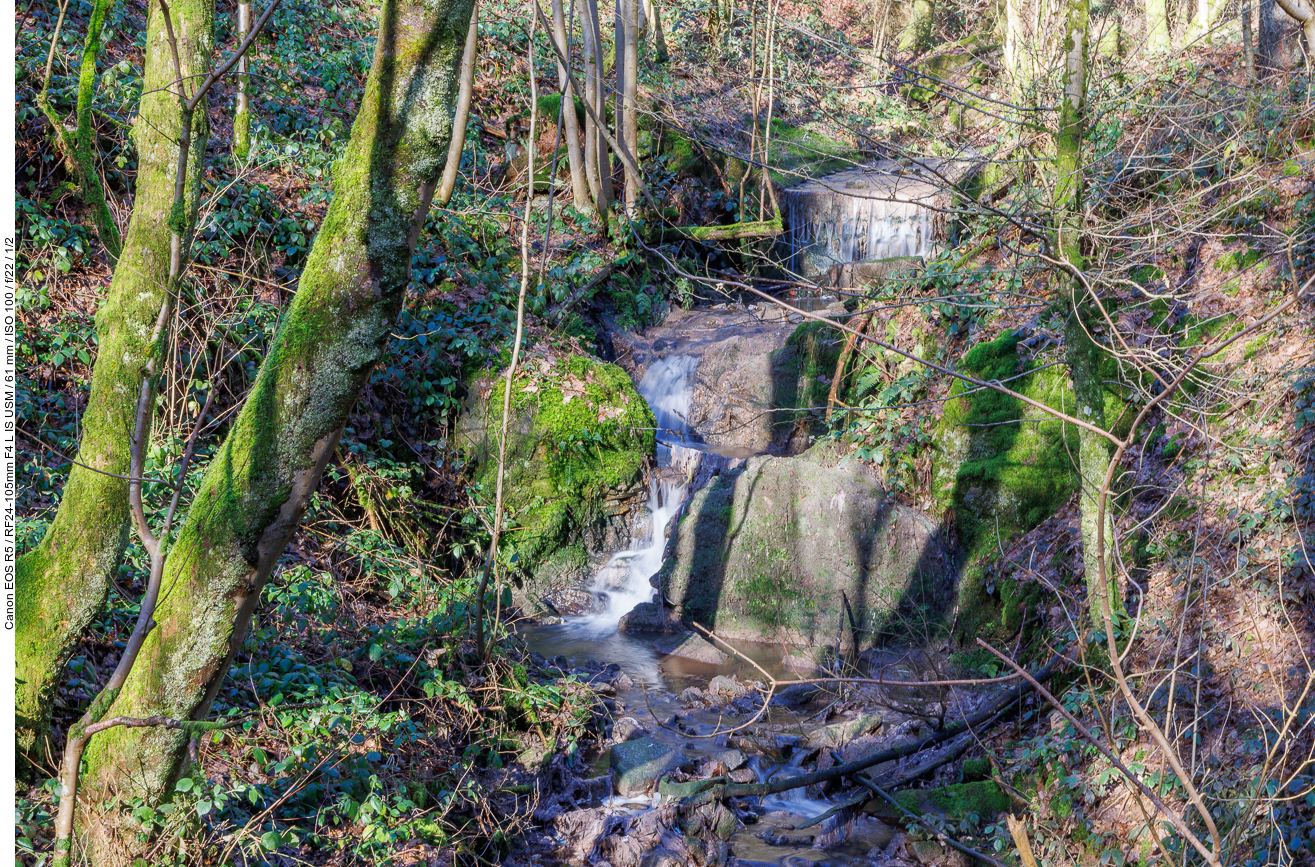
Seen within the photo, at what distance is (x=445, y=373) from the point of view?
9.35 m

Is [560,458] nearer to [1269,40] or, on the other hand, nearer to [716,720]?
[716,720]

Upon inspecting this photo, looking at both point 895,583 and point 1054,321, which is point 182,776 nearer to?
point 895,583

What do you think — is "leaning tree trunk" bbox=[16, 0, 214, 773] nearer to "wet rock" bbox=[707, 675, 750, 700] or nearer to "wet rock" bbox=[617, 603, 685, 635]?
"wet rock" bbox=[707, 675, 750, 700]

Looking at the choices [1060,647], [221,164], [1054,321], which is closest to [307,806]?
[1060,647]

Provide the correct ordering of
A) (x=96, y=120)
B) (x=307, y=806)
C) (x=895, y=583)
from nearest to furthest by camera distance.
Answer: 1. (x=307, y=806)
2. (x=895, y=583)
3. (x=96, y=120)

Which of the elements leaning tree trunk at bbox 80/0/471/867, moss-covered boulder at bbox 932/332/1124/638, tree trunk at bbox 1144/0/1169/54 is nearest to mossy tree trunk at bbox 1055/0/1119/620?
moss-covered boulder at bbox 932/332/1124/638

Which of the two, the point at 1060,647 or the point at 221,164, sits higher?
the point at 221,164

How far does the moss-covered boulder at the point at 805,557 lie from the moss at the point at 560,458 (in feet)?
3.48

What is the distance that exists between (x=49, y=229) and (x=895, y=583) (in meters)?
8.01

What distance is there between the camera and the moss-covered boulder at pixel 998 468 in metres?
6.88

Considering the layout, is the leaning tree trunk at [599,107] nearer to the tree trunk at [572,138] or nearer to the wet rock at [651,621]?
the tree trunk at [572,138]

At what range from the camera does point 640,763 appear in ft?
19.3

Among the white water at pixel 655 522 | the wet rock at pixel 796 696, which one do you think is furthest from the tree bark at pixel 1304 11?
the white water at pixel 655 522

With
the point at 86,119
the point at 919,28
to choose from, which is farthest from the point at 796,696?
the point at 919,28
